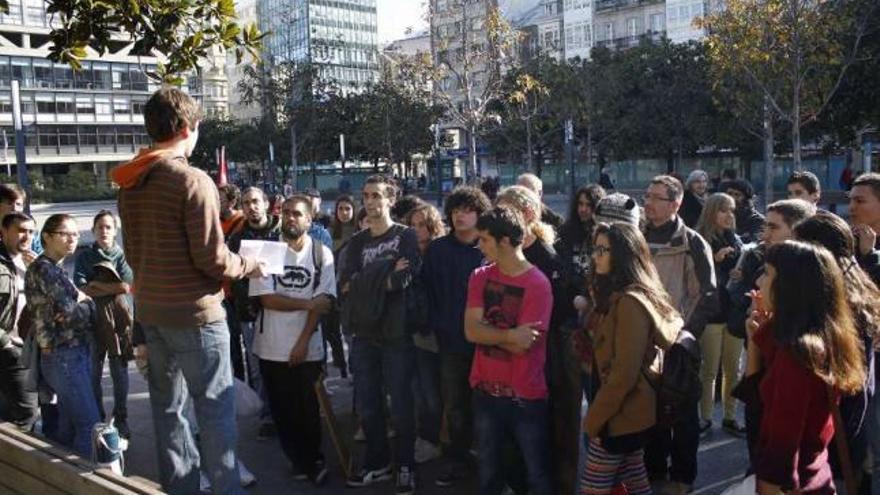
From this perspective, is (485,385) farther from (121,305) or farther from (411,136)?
(411,136)

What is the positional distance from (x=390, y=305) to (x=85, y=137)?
74.4 metres

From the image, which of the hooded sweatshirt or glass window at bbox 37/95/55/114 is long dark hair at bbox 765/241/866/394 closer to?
the hooded sweatshirt

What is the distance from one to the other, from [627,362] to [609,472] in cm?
56

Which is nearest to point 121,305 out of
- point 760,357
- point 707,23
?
point 760,357

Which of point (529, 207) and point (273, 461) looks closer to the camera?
point (529, 207)

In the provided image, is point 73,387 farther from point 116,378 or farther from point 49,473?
point 49,473

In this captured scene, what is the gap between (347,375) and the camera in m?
8.29

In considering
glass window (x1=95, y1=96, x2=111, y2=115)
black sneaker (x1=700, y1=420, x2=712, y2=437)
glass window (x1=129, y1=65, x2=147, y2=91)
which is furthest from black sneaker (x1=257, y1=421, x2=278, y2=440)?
glass window (x1=129, y1=65, x2=147, y2=91)

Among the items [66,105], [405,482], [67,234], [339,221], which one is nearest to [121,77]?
[66,105]

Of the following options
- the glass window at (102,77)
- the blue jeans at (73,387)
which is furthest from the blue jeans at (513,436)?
the glass window at (102,77)

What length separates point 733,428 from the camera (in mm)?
6195

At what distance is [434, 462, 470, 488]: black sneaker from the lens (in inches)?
212

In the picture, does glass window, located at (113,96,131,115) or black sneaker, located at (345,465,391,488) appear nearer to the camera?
black sneaker, located at (345,465,391,488)

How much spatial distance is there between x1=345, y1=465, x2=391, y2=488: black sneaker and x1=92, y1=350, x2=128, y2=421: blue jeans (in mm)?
1852
